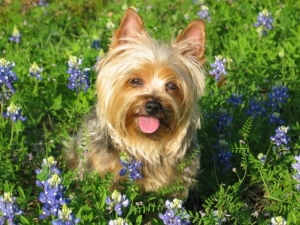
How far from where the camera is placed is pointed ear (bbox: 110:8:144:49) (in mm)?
4461

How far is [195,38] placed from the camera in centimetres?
456

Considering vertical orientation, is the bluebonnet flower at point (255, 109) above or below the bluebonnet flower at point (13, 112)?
above

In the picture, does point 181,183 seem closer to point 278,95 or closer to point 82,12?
point 278,95

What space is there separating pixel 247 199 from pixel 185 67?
1.45 metres

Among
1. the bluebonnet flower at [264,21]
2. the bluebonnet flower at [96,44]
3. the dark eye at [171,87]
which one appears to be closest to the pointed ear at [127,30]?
the dark eye at [171,87]

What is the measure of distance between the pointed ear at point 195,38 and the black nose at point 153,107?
55 cm

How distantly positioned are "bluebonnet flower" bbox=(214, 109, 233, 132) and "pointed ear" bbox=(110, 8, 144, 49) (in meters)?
1.17

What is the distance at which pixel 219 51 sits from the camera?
7.19 metres

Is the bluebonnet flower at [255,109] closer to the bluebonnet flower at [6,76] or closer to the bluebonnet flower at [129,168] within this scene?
the bluebonnet flower at [129,168]

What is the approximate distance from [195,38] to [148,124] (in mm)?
739

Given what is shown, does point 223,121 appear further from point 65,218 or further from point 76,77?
point 65,218

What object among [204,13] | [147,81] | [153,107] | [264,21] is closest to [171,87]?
[147,81]

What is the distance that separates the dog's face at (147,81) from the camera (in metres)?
4.43

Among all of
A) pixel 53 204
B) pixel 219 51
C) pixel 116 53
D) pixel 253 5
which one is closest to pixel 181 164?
pixel 116 53
